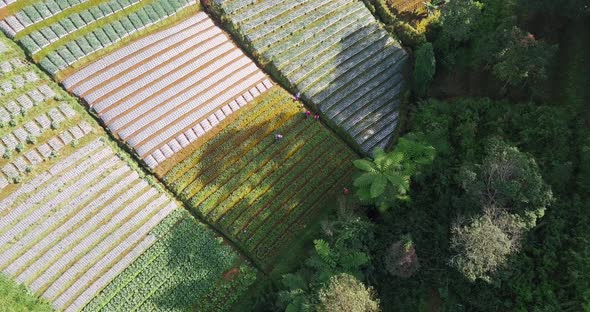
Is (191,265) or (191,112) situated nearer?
(191,265)

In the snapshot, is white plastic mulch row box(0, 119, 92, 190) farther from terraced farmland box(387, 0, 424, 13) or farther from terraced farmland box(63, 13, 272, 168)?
terraced farmland box(387, 0, 424, 13)

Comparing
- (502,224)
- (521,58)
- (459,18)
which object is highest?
(459,18)

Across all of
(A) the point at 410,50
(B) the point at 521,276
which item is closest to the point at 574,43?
(A) the point at 410,50

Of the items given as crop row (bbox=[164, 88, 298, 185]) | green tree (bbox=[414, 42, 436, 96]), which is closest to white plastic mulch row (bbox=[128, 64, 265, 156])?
crop row (bbox=[164, 88, 298, 185])

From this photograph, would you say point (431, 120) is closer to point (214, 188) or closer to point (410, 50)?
point (410, 50)

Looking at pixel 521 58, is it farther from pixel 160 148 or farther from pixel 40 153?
pixel 40 153

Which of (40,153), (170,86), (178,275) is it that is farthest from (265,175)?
(40,153)

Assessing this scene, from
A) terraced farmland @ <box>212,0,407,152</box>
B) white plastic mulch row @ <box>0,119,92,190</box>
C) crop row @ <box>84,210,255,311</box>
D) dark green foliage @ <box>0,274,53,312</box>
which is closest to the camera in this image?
dark green foliage @ <box>0,274,53,312</box>
